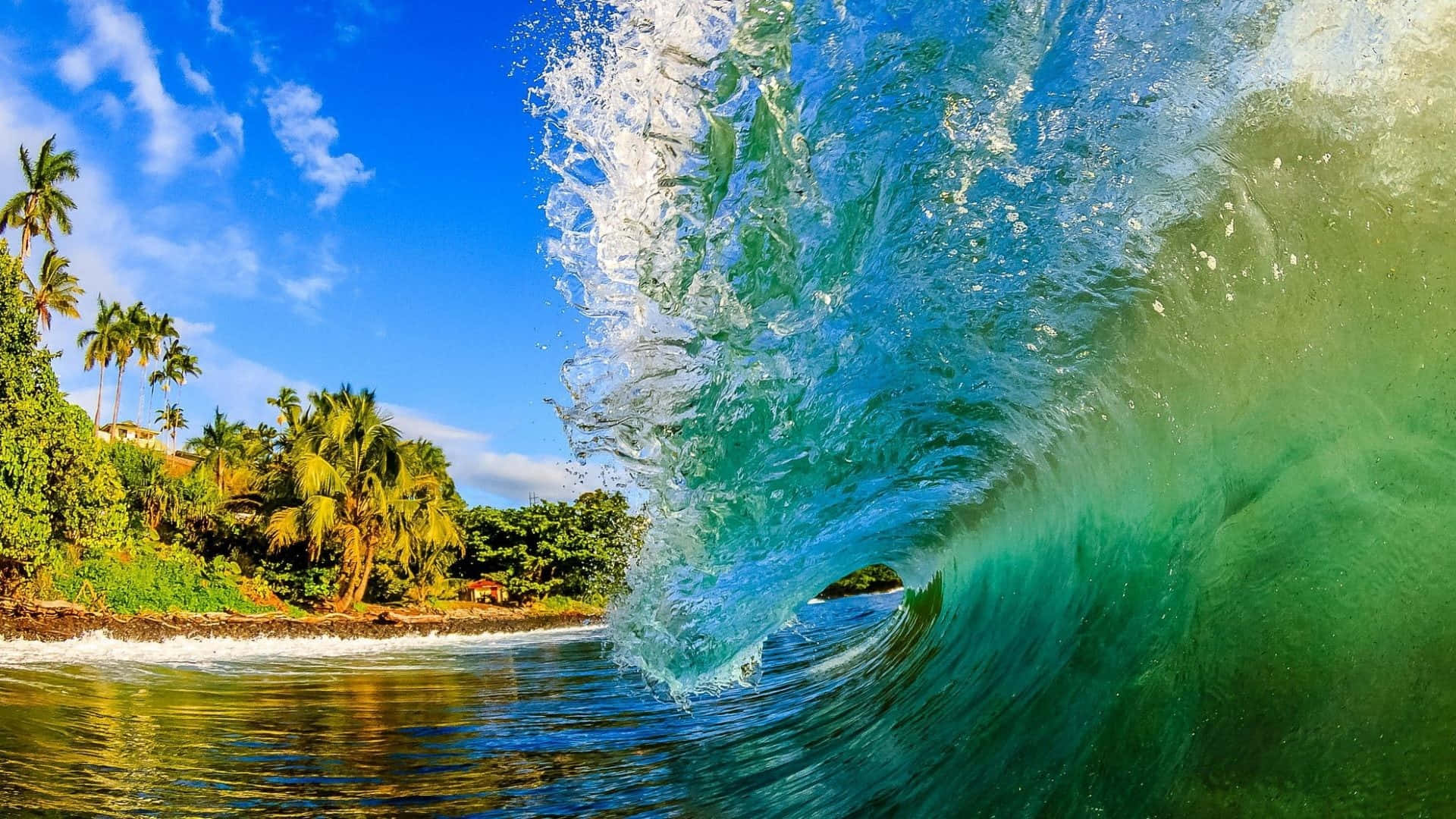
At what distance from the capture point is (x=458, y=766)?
16.1ft

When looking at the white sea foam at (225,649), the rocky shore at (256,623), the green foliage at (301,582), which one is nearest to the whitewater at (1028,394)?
the white sea foam at (225,649)

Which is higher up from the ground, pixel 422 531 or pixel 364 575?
pixel 422 531

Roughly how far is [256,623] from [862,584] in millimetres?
27203

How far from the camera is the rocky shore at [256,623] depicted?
1994cm

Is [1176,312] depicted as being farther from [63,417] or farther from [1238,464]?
[63,417]

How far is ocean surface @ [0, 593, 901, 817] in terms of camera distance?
4.04 m

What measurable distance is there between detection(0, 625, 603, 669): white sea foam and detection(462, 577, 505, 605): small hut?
35.6 feet

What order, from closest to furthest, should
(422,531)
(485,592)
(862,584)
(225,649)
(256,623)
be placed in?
(225,649) → (256,623) → (422,531) → (485,592) → (862,584)

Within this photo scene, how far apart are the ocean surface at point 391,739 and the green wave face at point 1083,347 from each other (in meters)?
0.61

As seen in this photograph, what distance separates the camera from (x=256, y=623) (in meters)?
25.7

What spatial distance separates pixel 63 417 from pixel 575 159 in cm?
2305

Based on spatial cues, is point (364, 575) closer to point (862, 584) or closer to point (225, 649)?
point (225, 649)

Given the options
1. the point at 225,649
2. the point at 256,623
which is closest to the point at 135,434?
the point at 256,623

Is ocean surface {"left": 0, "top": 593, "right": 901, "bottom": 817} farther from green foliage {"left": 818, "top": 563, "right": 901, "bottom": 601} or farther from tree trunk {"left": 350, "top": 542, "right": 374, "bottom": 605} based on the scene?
green foliage {"left": 818, "top": 563, "right": 901, "bottom": 601}
